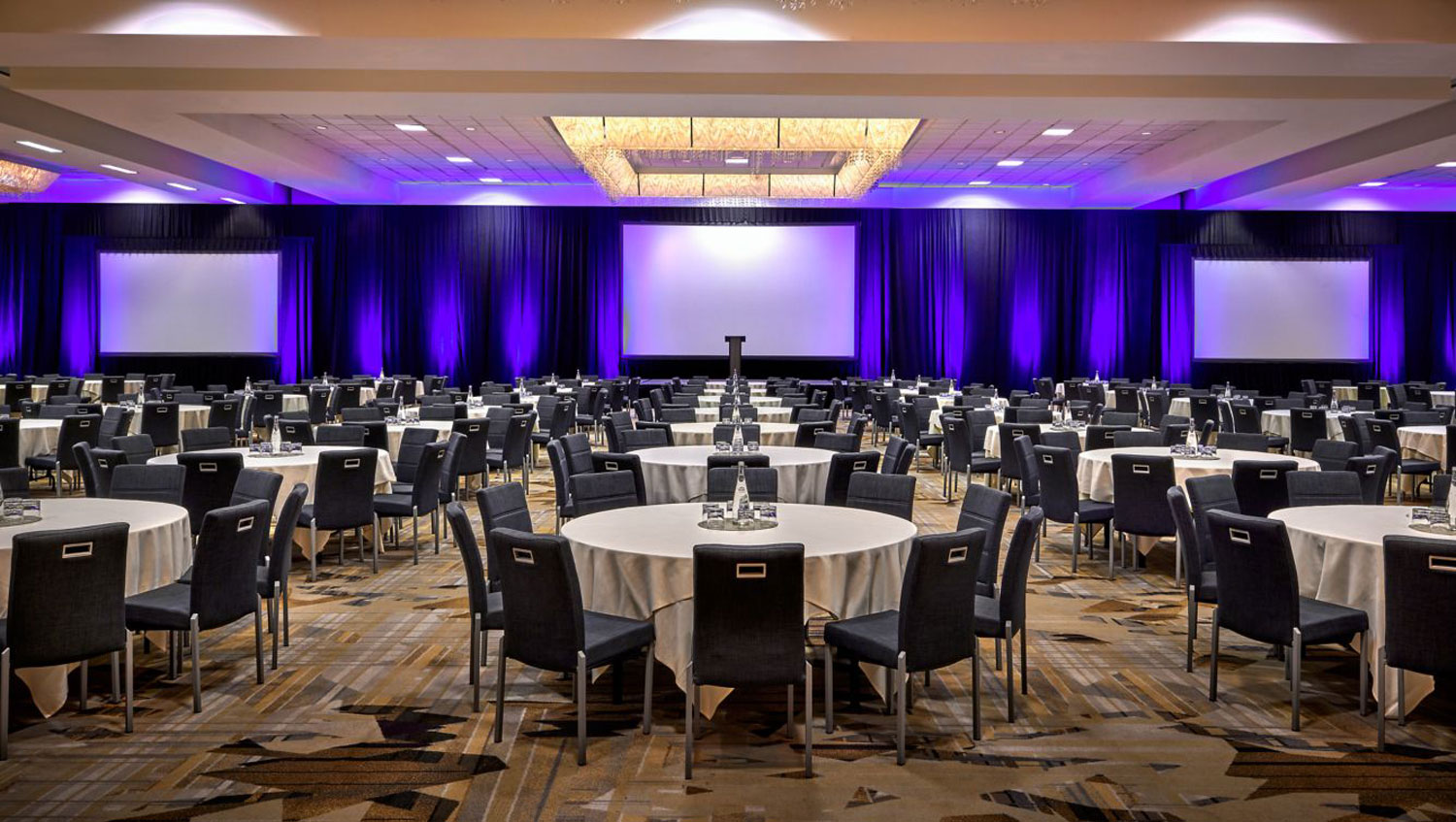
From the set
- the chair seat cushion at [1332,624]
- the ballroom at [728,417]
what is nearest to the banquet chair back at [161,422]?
the ballroom at [728,417]

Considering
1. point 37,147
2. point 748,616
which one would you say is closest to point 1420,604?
point 748,616

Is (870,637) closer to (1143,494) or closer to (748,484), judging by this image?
(748,484)

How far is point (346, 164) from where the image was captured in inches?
738

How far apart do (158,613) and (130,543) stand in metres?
0.37

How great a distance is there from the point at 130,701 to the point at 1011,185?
19119 mm

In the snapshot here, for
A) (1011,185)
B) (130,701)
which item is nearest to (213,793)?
(130,701)

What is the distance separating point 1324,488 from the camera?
6.07 m

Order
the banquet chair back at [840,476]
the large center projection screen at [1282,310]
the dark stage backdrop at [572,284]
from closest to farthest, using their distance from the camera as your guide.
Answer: the banquet chair back at [840,476]
the large center projection screen at [1282,310]
the dark stage backdrop at [572,284]

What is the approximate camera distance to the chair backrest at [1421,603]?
401 cm

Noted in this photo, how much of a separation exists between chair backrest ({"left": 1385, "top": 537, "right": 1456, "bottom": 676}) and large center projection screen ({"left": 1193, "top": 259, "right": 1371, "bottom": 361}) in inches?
746

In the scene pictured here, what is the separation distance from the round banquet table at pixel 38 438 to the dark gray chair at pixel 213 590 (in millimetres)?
6627

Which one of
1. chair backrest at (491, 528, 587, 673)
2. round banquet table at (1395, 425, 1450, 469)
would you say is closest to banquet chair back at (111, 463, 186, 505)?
chair backrest at (491, 528, 587, 673)

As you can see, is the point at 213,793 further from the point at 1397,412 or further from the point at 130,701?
the point at 1397,412

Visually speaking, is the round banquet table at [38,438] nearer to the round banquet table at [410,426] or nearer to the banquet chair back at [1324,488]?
the round banquet table at [410,426]
